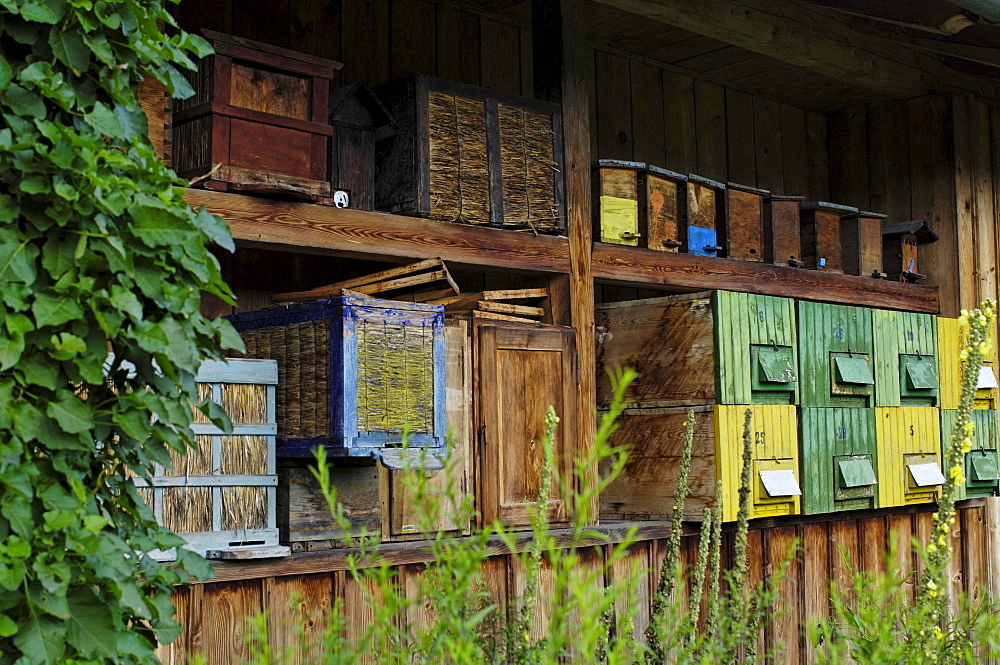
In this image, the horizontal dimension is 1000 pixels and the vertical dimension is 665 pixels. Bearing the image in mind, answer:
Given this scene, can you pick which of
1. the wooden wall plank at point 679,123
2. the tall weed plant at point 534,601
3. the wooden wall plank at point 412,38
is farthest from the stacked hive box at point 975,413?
the tall weed plant at point 534,601

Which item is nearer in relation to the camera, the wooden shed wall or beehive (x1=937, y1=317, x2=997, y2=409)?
the wooden shed wall

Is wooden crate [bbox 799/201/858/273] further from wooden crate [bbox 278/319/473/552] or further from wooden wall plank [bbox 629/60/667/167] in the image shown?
wooden crate [bbox 278/319/473/552]

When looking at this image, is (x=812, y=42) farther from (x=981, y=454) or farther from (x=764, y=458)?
(x=981, y=454)

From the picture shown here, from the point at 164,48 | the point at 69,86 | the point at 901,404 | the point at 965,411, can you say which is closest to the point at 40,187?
the point at 69,86

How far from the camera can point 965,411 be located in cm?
227

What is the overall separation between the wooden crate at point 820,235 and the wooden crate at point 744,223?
0.41m

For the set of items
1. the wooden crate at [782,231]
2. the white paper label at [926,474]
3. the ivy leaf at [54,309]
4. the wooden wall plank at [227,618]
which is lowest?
the wooden wall plank at [227,618]

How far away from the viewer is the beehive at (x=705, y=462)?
5.31 metres

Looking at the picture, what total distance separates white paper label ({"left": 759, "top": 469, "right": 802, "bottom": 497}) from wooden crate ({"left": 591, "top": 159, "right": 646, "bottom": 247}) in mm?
1277

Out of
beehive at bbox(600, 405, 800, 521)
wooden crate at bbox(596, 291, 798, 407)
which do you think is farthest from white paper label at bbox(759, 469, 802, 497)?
wooden crate at bbox(596, 291, 798, 407)

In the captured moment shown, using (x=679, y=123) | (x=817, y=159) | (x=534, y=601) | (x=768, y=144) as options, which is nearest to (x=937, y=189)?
(x=817, y=159)

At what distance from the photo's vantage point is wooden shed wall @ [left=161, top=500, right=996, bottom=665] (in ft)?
12.1

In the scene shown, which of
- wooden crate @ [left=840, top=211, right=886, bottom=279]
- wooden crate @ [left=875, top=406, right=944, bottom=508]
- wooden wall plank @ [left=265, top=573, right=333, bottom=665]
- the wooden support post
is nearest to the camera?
wooden wall plank @ [left=265, top=573, right=333, bottom=665]

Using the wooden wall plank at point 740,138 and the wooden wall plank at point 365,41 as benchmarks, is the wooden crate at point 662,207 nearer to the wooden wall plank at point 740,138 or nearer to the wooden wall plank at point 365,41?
the wooden wall plank at point 365,41
